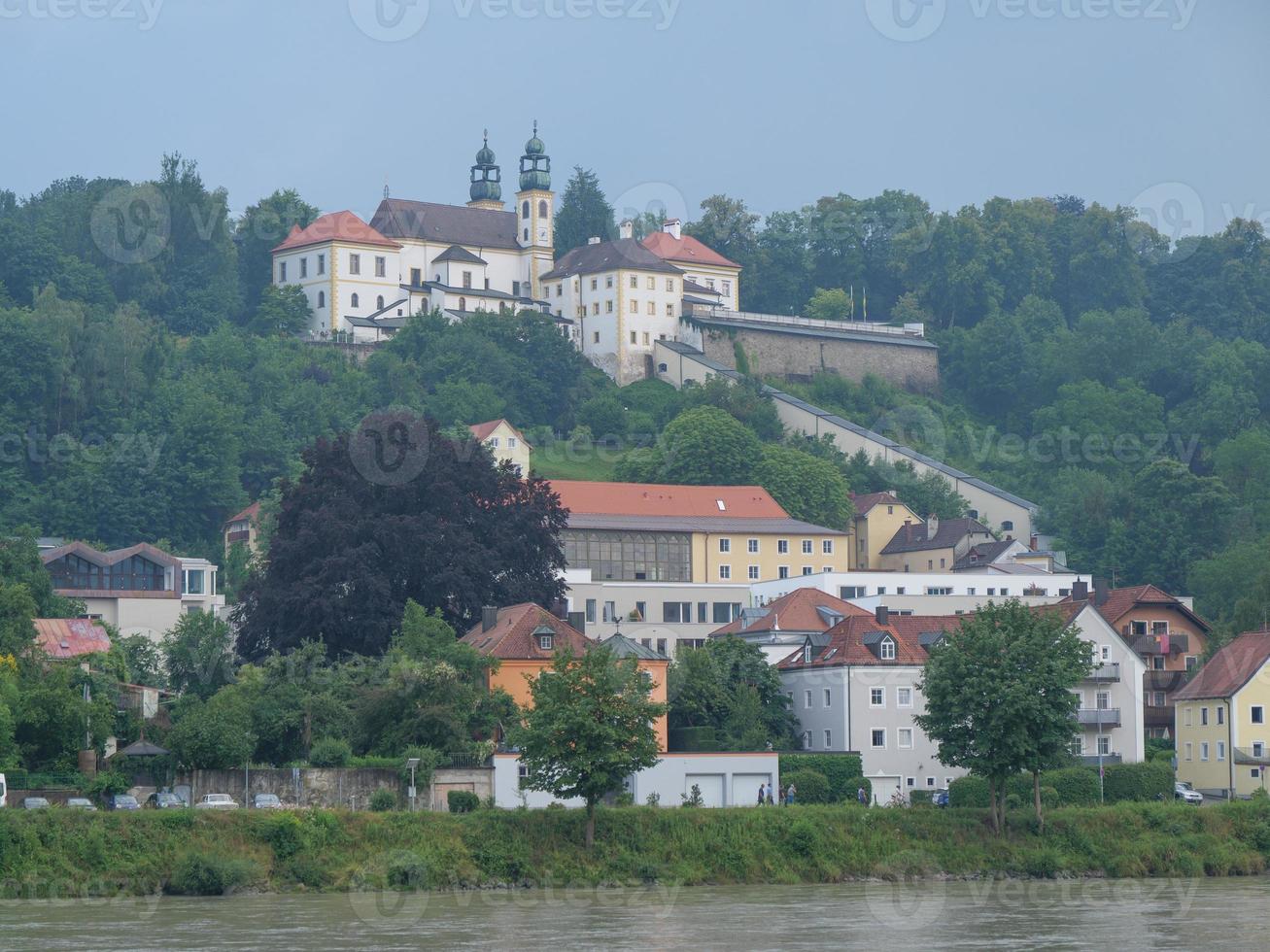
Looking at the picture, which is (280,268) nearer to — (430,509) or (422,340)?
(422,340)

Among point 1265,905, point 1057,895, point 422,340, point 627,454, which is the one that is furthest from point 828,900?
point 422,340

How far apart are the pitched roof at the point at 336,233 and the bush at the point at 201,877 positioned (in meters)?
95.1

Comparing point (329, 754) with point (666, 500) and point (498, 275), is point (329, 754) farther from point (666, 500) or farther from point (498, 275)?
point (498, 275)

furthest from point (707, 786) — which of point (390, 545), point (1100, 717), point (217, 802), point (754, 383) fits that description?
point (754, 383)

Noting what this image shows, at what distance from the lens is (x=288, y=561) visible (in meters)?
76.3

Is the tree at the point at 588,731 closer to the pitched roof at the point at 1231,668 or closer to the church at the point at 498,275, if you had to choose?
the pitched roof at the point at 1231,668

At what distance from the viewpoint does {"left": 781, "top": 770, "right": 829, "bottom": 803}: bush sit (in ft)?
222

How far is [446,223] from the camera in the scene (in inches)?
6137

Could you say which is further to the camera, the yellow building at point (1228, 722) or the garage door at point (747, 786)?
the yellow building at point (1228, 722)

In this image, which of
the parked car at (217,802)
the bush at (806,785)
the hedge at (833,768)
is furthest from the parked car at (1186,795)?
the parked car at (217,802)

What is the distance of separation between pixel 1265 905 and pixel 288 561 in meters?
34.8

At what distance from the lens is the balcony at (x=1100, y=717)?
74.2m

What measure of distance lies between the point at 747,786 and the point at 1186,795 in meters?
13.6

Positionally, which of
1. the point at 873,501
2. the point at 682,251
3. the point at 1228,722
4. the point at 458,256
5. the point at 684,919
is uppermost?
the point at 682,251
